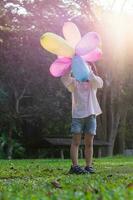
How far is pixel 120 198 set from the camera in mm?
3273

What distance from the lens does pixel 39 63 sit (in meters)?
20.0

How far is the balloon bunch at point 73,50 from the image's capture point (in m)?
7.09

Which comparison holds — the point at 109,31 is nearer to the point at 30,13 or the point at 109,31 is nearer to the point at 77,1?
the point at 77,1

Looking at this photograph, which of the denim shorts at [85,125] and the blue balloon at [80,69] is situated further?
the denim shorts at [85,125]

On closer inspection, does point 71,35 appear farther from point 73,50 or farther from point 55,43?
point 55,43

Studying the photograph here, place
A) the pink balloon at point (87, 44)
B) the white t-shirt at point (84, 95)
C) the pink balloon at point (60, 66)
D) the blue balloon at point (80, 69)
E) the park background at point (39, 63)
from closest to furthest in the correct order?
the blue balloon at point (80, 69)
the pink balloon at point (87, 44)
the white t-shirt at point (84, 95)
the pink balloon at point (60, 66)
the park background at point (39, 63)

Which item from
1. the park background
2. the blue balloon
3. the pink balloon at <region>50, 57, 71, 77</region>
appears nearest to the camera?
the blue balloon

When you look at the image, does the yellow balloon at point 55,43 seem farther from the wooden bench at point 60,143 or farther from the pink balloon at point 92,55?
the wooden bench at point 60,143

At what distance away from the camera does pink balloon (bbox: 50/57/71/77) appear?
7410mm

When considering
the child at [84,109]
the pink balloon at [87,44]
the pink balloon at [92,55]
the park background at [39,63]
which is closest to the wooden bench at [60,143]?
the park background at [39,63]

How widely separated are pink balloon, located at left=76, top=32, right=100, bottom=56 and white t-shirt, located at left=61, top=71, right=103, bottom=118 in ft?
1.10

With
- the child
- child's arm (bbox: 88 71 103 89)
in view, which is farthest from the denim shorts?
child's arm (bbox: 88 71 103 89)

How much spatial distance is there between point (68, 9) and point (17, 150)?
19.2 feet

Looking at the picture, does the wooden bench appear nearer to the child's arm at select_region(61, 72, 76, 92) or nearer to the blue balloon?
the child's arm at select_region(61, 72, 76, 92)
